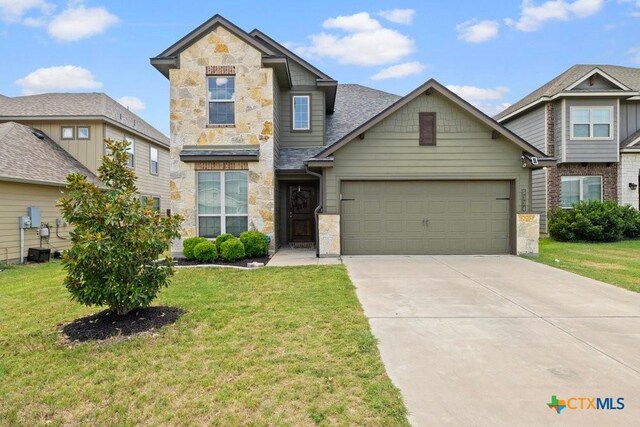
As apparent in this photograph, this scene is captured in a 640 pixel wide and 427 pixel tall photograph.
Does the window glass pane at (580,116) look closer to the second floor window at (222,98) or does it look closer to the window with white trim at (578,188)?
the window with white trim at (578,188)

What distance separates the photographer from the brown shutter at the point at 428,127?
10359 millimetres

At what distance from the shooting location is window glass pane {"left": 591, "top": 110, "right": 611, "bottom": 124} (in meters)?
15.1

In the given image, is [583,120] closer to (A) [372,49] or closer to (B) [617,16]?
(B) [617,16]

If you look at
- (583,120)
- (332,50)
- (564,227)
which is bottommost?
(564,227)

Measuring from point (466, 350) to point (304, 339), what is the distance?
5.77 feet

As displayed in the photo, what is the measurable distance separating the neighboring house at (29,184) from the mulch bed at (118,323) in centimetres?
796

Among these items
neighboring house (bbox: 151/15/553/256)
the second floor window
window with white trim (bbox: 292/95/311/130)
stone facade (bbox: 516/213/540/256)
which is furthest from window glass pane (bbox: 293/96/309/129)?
stone facade (bbox: 516/213/540/256)

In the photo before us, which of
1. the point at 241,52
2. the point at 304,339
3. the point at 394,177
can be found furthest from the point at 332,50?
the point at 304,339

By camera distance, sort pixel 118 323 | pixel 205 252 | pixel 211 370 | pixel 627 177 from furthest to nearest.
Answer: pixel 627 177, pixel 205 252, pixel 118 323, pixel 211 370

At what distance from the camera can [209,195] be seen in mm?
10867

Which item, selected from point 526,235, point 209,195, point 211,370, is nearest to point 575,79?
point 526,235

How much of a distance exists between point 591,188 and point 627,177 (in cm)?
136

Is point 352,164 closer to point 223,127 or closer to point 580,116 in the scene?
point 223,127

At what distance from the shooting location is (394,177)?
34.2ft
